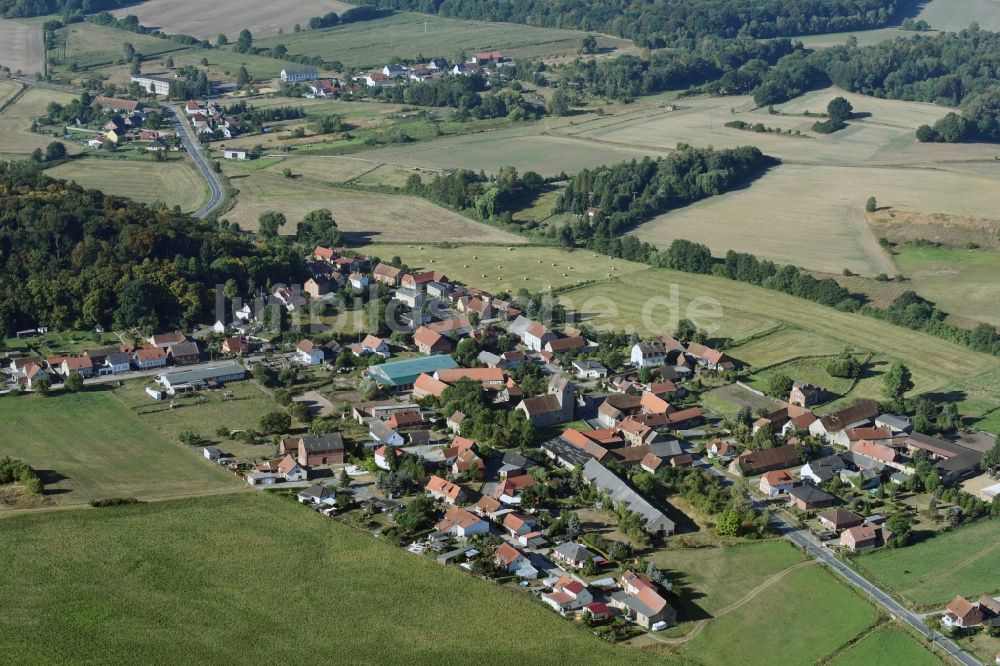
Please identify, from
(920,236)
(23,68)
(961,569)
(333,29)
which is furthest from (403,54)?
(961,569)

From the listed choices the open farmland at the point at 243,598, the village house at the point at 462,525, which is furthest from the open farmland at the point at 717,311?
the open farmland at the point at 243,598

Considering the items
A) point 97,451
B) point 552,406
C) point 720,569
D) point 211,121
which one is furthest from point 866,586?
point 211,121

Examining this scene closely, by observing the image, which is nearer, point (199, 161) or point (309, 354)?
point (309, 354)

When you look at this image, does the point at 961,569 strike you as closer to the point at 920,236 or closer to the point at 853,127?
the point at 920,236

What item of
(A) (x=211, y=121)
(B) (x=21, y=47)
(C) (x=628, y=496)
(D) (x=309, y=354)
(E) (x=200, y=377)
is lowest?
(C) (x=628, y=496)

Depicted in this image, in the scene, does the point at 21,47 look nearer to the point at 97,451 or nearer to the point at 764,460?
the point at 97,451
